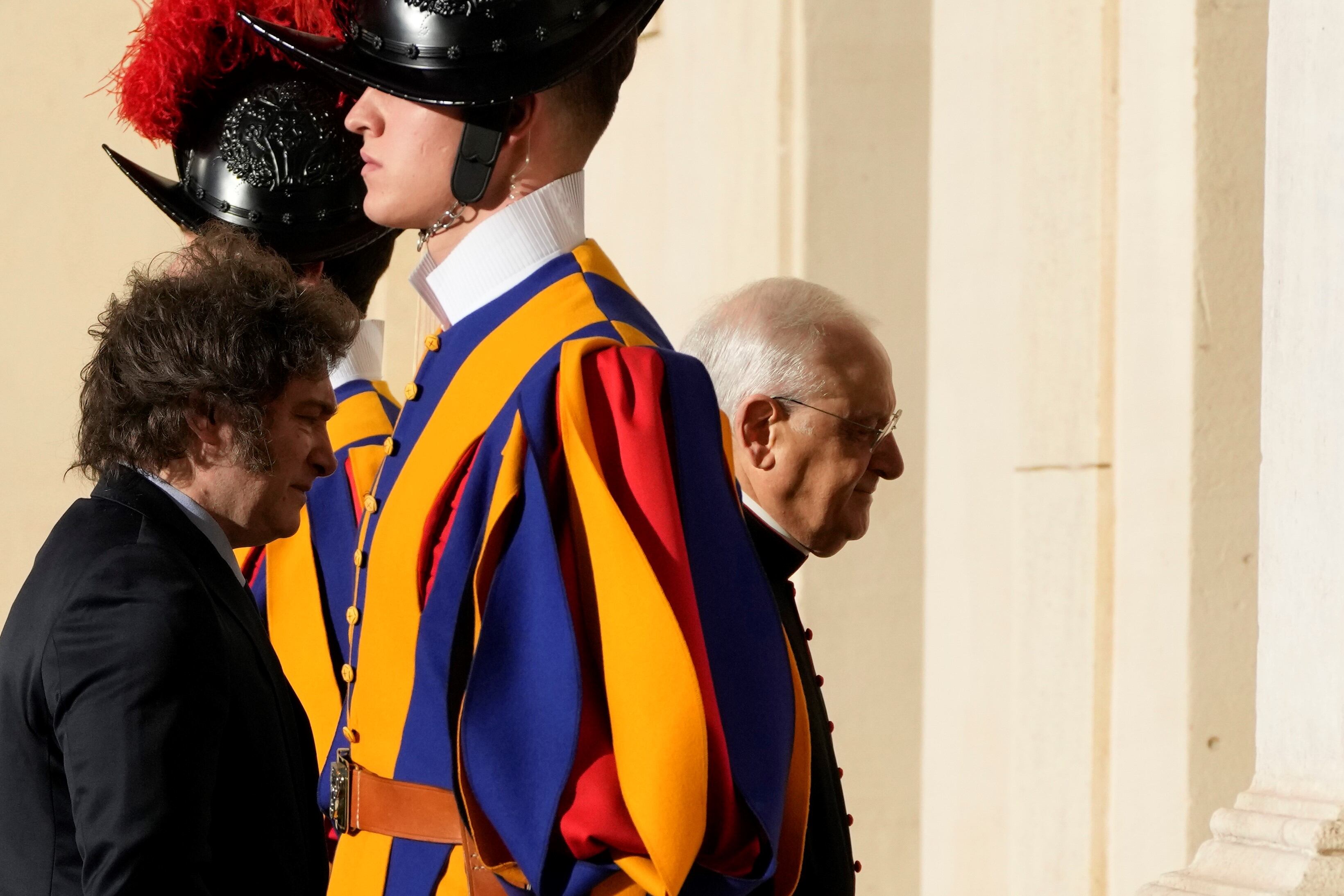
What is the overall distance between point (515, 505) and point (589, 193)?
3.96 meters

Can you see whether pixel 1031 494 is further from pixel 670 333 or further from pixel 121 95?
pixel 121 95

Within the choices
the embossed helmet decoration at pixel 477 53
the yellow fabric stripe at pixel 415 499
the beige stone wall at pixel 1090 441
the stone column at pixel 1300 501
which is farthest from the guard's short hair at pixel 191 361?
A: the beige stone wall at pixel 1090 441

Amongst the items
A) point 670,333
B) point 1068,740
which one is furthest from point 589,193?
point 1068,740

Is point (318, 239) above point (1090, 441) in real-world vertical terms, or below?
above

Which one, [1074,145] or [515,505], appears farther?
[1074,145]

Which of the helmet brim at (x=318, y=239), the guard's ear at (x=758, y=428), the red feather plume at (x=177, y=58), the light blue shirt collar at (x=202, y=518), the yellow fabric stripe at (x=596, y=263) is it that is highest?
the red feather plume at (x=177, y=58)

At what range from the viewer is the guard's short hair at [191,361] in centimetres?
254

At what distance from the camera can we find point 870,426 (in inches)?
137

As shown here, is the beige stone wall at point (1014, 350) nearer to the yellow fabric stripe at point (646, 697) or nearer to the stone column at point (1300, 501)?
the stone column at point (1300, 501)

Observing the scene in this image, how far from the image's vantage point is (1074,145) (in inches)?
185

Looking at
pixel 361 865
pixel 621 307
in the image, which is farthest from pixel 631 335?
pixel 361 865

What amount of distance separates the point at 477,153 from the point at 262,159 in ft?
4.56

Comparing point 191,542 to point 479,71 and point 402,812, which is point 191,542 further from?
point 479,71

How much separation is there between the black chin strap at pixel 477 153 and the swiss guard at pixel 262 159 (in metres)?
0.95
